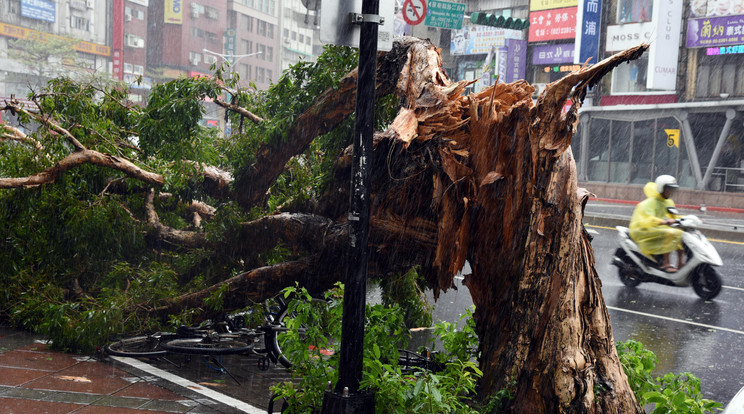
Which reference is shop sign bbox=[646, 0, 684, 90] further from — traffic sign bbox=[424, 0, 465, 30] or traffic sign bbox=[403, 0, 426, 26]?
traffic sign bbox=[403, 0, 426, 26]

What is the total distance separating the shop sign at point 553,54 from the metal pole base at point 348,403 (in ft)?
108

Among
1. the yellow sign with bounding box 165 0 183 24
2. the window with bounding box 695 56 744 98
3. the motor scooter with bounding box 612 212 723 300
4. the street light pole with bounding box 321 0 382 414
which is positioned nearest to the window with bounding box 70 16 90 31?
the yellow sign with bounding box 165 0 183 24

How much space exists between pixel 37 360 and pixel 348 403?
4142 mm

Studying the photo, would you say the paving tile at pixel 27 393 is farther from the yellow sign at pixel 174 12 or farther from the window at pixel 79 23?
the yellow sign at pixel 174 12

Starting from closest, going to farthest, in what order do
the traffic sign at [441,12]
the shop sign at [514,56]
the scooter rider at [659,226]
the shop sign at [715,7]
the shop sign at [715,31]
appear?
the scooter rider at [659,226]
the traffic sign at [441,12]
the shop sign at [715,7]
the shop sign at [715,31]
the shop sign at [514,56]

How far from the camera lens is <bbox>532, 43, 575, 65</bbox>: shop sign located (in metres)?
34.9

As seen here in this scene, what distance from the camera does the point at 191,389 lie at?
246 inches

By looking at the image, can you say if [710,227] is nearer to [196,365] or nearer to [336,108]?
[336,108]

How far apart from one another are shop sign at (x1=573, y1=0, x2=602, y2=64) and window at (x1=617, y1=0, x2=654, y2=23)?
104cm

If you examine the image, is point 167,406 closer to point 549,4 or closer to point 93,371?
point 93,371

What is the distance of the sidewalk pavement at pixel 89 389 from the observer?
5.63 meters

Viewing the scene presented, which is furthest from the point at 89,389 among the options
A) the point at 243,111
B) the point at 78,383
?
the point at 243,111

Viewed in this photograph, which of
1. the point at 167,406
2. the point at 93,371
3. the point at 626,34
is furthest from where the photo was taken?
the point at 626,34

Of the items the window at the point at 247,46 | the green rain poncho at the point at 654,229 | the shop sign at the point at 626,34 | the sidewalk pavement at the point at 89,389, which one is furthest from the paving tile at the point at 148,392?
the window at the point at 247,46
